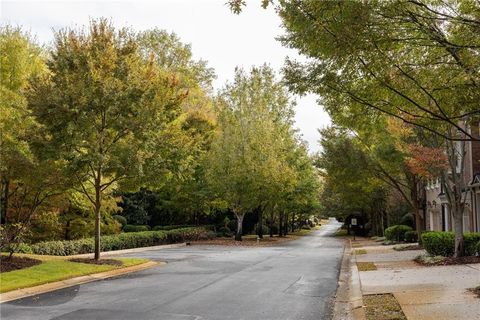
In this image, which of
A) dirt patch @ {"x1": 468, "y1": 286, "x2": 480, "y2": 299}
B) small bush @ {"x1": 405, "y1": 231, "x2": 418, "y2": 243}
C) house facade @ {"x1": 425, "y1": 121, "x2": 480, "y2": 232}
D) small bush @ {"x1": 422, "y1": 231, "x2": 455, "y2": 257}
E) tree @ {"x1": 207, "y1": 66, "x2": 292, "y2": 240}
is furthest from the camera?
tree @ {"x1": 207, "y1": 66, "x2": 292, "y2": 240}

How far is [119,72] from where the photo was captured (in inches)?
707

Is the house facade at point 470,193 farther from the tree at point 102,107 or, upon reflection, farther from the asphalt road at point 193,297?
the tree at point 102,107

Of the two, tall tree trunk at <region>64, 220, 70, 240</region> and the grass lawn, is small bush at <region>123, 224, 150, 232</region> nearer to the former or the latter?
tall tree trunk at <region>64, 220, 70, 240</region>

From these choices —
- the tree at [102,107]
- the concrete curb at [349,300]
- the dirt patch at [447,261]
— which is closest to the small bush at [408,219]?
the dirt patch at [447,261]

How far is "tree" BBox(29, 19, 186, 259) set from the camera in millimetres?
17094

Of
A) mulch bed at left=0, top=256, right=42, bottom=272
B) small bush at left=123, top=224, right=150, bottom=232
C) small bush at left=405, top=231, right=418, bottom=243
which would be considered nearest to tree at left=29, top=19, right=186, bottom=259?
mulch bed at left=0, top=256, right=42, bottom=272

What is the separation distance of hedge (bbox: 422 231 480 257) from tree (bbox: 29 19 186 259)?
10.2m

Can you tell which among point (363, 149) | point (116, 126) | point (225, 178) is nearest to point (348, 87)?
point (116, 126)

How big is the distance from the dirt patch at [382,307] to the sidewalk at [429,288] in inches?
4.8

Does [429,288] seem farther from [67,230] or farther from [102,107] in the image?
[67,230]

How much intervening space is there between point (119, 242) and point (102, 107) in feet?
41.7

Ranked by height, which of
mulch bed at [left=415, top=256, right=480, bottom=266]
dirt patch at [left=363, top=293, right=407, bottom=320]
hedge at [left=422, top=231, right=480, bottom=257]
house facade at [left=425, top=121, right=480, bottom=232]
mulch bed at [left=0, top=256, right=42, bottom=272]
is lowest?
dirt patch at [left=363, top=293, right=407, bottom=320]

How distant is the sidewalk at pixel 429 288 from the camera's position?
8.82 m

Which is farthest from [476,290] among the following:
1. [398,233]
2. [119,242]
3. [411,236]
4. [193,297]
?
[398,233]
